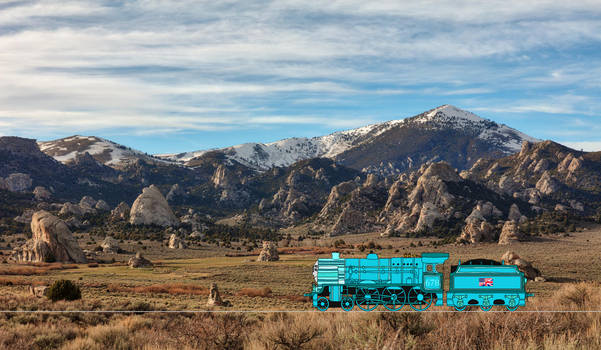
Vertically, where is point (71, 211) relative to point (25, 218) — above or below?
above

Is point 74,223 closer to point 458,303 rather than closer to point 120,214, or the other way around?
point 120,214

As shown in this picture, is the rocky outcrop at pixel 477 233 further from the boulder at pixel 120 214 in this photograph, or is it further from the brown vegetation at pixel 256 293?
the boulder at pixel 120 214

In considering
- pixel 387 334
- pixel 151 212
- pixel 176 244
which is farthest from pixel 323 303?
pixel 151 212

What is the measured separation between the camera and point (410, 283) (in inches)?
387

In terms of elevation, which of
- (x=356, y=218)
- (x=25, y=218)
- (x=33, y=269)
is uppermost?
(x=25, y=218)

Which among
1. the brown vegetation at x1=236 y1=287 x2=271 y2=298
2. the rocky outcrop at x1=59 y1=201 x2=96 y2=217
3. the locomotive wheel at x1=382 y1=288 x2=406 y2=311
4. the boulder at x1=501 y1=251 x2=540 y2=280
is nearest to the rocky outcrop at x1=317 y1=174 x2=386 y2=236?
the rocky outcrop at x1=59 y1=201 x2=96 y2=217

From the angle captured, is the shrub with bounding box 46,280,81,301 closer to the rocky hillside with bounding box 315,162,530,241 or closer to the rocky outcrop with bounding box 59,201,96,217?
the rocky hillside with bounding box 315,162,530,241

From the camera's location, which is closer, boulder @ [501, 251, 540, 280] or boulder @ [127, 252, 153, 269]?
boulder @ [501, 251, 540, 280]

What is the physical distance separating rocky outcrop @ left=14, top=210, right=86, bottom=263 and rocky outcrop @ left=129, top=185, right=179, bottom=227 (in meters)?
76.9

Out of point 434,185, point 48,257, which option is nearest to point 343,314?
point 48,257

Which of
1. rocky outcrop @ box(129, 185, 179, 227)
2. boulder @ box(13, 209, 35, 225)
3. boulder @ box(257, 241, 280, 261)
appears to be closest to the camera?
boulder @ box(257, 241, 280, 261)

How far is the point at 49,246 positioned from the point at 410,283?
89870 mm

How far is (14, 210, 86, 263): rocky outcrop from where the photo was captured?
265 ft

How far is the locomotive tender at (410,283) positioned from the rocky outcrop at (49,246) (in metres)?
86.4
